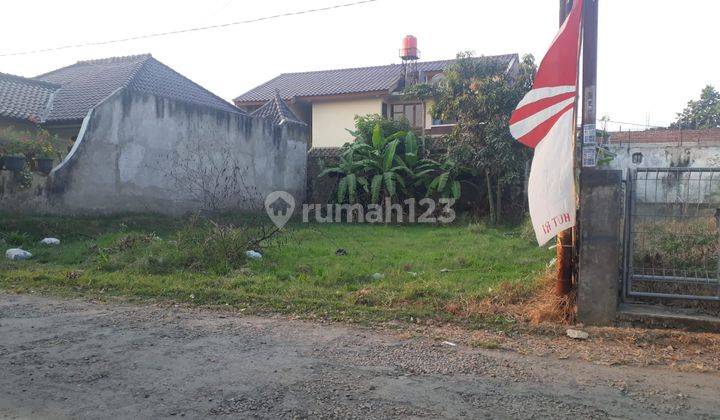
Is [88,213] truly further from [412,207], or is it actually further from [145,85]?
[412,207]

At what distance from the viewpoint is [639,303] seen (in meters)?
5.59

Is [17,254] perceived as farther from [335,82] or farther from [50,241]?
[335,82]

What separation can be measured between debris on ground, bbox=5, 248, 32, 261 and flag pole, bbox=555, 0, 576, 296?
26.6 feet

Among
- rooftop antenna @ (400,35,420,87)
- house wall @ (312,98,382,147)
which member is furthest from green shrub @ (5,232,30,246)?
rooftop antenna @ (400,35,420,87)

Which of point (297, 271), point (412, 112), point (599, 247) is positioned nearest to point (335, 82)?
point (412, 112)

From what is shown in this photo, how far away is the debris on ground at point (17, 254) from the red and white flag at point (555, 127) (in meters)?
7.88

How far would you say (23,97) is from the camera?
53.7 ft

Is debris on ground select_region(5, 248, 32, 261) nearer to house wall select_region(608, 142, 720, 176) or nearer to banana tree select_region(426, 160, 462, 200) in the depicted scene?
banana tree select_region(426, 160, 462, 200)

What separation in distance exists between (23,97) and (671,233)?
17.2 m

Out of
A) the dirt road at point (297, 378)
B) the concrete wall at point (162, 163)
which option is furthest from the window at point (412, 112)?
the dirt road at point (297, 378)

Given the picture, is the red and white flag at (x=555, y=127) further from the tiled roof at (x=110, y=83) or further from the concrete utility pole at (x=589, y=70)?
the tiled roof at (x=110, y=83)

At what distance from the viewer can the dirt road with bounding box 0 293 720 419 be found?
3.49 m

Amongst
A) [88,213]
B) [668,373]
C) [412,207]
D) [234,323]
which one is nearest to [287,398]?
[234,323]

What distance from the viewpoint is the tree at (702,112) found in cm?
3161
